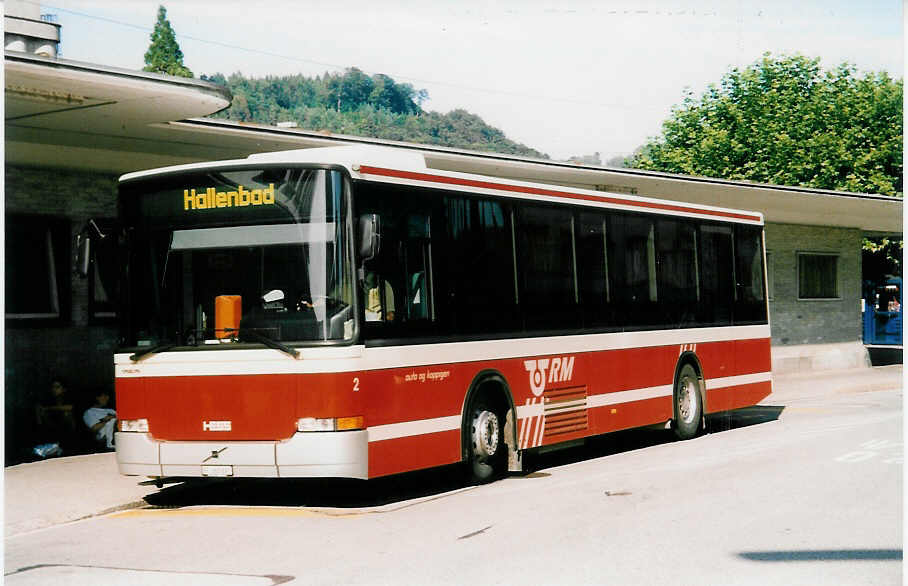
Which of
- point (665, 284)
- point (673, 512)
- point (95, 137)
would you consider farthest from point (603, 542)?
point (95, 137)

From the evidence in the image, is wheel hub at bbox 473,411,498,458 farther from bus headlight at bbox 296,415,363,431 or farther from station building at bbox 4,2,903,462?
station building at bbox 4,2,903,462

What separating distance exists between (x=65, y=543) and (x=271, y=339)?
2399mm

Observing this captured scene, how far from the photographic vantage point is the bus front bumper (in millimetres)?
10461

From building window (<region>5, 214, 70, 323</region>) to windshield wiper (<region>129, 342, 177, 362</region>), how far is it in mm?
6597

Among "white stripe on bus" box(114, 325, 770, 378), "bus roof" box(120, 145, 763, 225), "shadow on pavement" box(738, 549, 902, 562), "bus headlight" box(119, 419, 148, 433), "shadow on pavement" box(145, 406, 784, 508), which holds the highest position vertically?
"bus roof" box(120, 145, 763, 225)

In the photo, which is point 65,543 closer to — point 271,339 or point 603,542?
point 271,339

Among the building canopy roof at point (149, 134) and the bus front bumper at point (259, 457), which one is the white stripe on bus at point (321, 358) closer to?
the bus front bumper at point (259, 457)

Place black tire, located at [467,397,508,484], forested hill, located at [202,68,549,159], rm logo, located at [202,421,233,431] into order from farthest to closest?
forested hill, located at [202,68,549,159], black tire, located at [467,397,508,484], rm logo, located at [202,421,233,431]

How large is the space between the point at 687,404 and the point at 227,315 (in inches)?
330

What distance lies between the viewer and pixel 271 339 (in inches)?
421

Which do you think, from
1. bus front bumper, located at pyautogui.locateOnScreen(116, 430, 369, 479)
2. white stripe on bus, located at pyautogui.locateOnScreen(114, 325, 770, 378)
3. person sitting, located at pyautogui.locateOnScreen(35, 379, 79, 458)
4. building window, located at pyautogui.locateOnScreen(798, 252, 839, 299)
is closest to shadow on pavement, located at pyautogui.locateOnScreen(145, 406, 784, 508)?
bus front bumper, located at pyautogui.locateOnScreen(116, 430, 369, 479)

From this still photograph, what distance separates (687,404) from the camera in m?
17.2

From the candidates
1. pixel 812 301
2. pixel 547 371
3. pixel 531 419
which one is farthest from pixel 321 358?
pixel 812 301

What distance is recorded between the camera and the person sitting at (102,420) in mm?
15914
